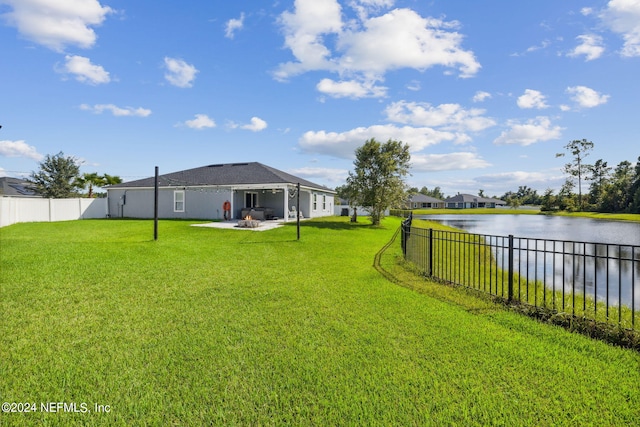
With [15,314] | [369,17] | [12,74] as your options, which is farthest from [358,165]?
[15,314]

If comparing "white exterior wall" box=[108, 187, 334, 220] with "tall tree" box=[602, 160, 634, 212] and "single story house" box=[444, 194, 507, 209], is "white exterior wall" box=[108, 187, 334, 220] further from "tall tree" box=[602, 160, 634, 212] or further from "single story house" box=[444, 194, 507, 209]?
"single story house" box=[444, 194, 507, 209]

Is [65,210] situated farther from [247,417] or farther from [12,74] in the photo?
[247,417]

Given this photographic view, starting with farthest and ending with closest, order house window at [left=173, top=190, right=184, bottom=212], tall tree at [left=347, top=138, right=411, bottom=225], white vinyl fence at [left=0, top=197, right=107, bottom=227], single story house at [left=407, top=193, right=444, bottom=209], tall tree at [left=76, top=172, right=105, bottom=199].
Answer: single story house at [left=407, top=193, right=444, bottom=209] < tall tree at [left=76, top=172, right=105, bottom=199] < house window at [left=173, top=190, right=184, bottom=212] < tall tree at [left=347, top=138, right=411, bottom=225] < white vinyl fence at [left=0, top=197, right=107, bottom=227]

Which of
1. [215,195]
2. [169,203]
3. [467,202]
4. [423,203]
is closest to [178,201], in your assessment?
[169,203]

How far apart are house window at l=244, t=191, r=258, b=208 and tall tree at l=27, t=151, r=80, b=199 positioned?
65.7 ft

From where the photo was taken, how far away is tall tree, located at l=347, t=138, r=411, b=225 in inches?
829

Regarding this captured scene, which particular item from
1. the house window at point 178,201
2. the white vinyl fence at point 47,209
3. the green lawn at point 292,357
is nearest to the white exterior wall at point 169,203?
the house window at point 178,201

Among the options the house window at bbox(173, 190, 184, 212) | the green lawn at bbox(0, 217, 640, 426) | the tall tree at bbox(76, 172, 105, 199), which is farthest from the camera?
the tall tree at bbox(76, 172, 105, 199)

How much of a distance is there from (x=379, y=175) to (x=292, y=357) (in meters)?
19.0

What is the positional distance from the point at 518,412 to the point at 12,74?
60.1 ft

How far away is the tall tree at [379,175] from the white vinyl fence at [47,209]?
63.8ft

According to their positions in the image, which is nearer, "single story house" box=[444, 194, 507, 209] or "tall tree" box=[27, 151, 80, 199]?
"tall tree" box=[27, 151, 80, 199]

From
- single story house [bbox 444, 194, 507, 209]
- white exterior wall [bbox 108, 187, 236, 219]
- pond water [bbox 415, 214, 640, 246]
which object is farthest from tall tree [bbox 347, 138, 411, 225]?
single story house [bbox 444, 194, 507, 209]

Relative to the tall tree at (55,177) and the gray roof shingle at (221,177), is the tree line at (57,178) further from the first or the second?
the gray roof shingle at (221,177)
